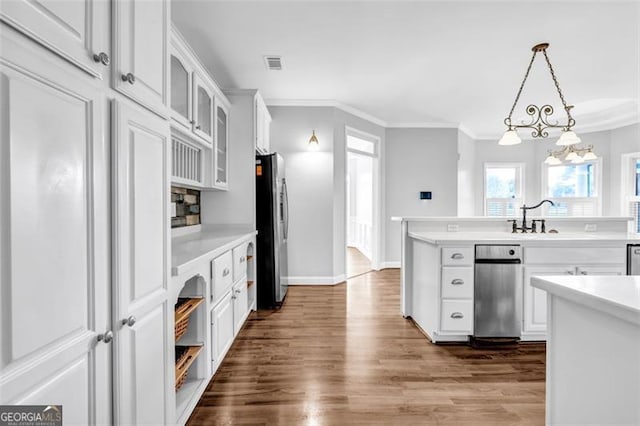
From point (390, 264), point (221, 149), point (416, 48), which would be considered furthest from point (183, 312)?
point (390, 264)

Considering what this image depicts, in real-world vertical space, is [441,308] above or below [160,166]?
below

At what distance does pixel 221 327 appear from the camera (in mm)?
2301

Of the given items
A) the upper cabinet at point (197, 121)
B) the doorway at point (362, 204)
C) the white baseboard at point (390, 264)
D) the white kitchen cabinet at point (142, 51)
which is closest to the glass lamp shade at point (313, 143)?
the doorway at point (362, 204)

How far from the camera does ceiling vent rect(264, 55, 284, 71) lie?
3521 mm

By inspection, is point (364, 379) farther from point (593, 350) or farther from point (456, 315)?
point (593, 350)

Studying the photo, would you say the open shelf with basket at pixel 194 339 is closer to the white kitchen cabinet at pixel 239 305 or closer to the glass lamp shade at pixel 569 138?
the white kitchen cabinet at pixel 239 305

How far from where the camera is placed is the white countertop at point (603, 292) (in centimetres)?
84

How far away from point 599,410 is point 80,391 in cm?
137

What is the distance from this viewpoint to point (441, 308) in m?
2.81

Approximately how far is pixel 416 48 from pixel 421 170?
328cm

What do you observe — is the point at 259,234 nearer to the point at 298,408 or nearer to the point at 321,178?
the point at 321,178

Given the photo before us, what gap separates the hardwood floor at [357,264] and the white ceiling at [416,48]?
2.76m

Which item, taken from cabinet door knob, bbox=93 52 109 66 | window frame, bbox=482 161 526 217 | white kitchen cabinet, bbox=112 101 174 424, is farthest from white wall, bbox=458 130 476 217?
cabinet door knob, bbox=93 52 109 66

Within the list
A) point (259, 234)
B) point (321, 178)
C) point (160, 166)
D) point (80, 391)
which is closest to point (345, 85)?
point (321, 178)
